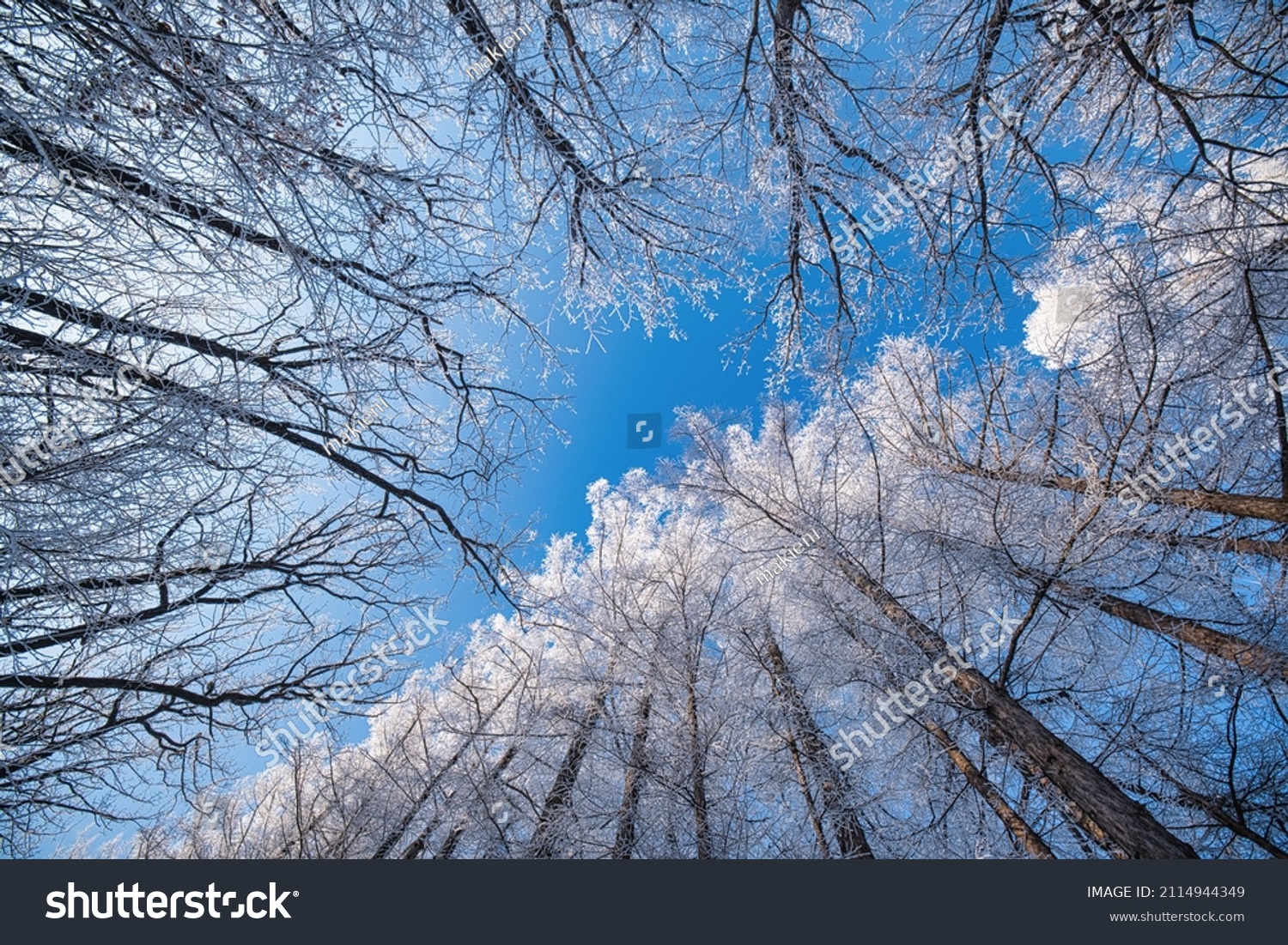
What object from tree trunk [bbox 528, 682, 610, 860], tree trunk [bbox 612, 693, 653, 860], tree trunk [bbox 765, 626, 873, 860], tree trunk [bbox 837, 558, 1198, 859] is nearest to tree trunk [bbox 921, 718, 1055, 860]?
tree trunk [bbox 837, 558, 1198, 859]

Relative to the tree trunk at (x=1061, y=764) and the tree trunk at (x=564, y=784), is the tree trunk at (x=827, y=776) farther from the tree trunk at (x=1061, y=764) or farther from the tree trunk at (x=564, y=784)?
the tree trunk at (x=564, y=784)

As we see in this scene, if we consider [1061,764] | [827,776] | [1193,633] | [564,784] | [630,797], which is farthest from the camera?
[564,784]

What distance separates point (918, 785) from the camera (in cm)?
489

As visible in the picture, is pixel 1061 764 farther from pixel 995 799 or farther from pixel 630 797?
pixel 630 797

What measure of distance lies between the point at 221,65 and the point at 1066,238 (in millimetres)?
5019

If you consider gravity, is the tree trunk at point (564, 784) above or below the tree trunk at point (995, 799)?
above

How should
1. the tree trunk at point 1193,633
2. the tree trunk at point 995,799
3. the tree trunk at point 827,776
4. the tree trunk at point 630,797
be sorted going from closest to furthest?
the tree trunk at point 1193,633 → the tree trunk at point 995,799 → the tree trunk at point 630,797 → the tree trunk at point 827,776

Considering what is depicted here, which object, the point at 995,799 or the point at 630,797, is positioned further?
the point at 630,797

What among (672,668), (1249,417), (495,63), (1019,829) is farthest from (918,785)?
(495,63)

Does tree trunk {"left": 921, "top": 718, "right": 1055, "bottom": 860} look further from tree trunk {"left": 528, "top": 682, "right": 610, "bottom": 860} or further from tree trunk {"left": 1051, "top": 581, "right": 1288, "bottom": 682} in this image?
tree trunk {"left": 528, "top": 682, "right": 610, "bottom": 860}

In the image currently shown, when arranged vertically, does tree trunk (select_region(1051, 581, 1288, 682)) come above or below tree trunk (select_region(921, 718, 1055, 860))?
above

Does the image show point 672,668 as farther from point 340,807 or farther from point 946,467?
point 946,467

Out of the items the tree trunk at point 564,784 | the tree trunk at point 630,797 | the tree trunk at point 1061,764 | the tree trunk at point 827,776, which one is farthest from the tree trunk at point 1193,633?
the tree trunk at point 564,784

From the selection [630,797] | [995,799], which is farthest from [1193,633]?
[630,797]
